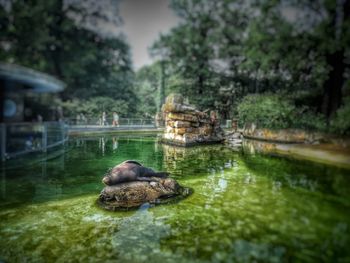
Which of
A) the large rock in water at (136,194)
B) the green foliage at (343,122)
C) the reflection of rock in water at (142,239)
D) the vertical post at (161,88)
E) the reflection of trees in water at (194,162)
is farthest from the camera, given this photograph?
the vertical post at (161,88)

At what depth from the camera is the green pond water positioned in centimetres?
432

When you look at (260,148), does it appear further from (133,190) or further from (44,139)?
(44,139)

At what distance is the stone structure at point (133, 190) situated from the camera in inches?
266

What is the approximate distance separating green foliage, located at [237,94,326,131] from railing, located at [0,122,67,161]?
14.7m

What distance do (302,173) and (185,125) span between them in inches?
408

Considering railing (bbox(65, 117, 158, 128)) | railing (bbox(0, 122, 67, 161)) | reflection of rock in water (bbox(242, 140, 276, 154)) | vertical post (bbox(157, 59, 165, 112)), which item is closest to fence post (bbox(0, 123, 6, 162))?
railing (bbox(0, 122, 67, 161))

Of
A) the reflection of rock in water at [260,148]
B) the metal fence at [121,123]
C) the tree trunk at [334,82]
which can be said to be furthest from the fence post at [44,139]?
the tree trunk at [334,82]

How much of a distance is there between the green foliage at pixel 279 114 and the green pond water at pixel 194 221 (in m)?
7.66

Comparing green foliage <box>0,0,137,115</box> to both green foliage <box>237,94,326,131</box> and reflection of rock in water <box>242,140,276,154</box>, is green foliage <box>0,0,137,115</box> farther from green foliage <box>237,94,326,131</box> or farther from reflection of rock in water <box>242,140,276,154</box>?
reflection of rock in water <box>242,140,276,154</box>

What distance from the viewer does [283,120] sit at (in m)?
19.0

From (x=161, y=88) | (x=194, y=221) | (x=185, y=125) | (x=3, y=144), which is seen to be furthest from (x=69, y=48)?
(x=194, y=221)

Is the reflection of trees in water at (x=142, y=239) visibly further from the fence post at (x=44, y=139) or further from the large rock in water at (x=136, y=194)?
the fence post at (x=44, y=139)

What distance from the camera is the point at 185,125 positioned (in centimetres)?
1911

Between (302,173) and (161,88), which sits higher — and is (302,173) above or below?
below
